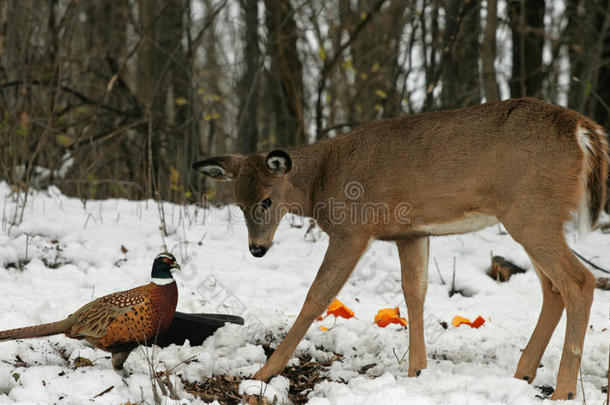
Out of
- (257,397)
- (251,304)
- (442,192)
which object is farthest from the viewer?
(251,304)

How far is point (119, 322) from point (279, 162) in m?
1.61

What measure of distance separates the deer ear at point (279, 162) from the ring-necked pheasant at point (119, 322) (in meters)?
1.16

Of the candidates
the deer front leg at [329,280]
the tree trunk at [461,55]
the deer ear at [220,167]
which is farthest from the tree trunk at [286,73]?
the deer front leg at [329,280]

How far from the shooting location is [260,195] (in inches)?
191

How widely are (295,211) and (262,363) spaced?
1.22 meters

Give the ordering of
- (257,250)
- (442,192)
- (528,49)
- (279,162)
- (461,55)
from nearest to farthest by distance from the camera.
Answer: (442,192) → (279,162) → (257,250) → (528,49) → (461,55)

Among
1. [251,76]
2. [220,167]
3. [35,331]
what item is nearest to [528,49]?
[251,76]

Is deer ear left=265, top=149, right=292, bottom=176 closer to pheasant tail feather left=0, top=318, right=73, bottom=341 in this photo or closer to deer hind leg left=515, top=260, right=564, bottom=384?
pheasant tail feather left=0, top=318, right=73, bottom=341

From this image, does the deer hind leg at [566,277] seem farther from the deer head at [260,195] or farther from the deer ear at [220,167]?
the deer ear at [220,167]

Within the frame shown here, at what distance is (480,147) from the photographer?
14.1 feet

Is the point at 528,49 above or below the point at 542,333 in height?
above

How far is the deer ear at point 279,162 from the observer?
A: 4.60 metres

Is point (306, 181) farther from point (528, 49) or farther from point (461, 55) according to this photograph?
point (461, 55)

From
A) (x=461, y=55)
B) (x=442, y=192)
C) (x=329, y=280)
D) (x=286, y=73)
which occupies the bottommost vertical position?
(x=329, y=280)
